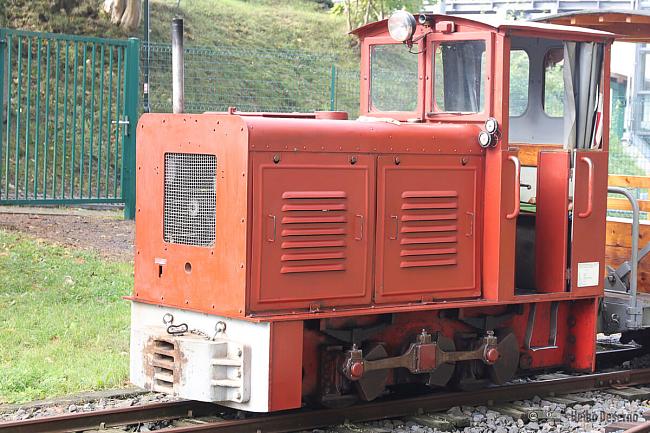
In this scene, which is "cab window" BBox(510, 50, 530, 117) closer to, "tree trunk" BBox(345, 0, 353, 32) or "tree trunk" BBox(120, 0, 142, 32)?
"tree trunk" BBox(120, 0, 142, 32)

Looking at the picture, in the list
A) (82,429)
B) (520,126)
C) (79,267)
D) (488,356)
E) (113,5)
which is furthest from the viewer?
(113,5)

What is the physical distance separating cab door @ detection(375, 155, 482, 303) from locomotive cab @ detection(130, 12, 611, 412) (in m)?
0.01

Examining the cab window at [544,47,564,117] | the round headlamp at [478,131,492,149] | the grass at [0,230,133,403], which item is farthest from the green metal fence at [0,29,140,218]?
the round headlamp at [478,131,492,149]

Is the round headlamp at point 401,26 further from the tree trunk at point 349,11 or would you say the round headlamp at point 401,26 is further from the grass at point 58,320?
the tree trunk at point 349,11

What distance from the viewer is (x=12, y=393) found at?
811 centimetres

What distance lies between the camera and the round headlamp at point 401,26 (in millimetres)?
8031

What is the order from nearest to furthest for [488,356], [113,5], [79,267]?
1. [488,356]
2. [79,267]
3. [113,5]

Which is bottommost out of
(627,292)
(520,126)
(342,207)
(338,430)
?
(338,430)

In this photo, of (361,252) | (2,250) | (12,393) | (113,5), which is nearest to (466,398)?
(361,252)

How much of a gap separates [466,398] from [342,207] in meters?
1.96

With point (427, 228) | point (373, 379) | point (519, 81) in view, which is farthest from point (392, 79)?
point (373, 379)

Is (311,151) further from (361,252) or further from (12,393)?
(12,393)

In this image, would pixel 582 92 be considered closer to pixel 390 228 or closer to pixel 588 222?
pixel 588 222

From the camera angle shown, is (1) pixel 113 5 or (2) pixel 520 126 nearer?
(2) pixel 520 126
